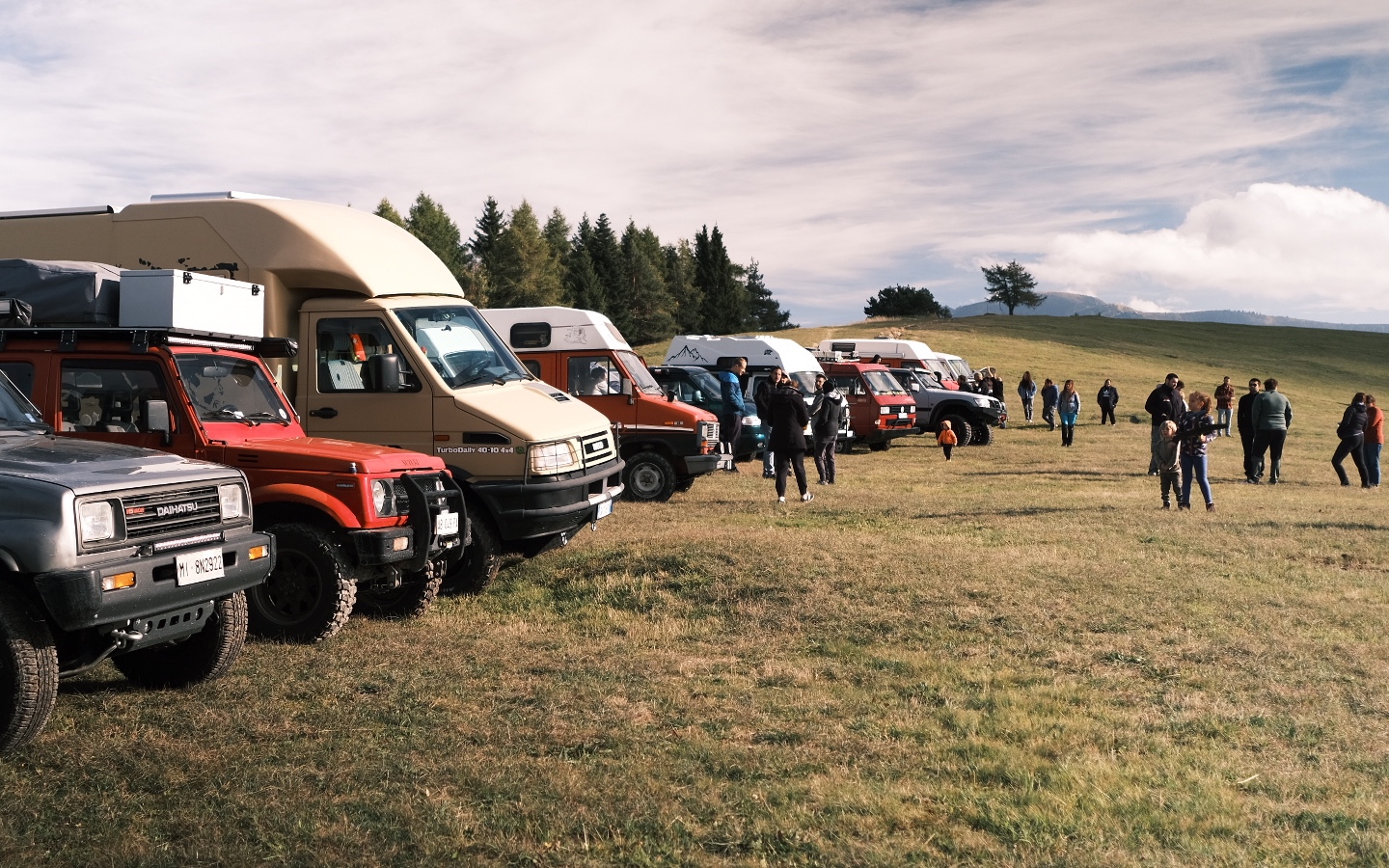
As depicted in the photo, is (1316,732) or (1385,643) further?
(1385,643)

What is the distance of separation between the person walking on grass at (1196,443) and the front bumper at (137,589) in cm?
1200

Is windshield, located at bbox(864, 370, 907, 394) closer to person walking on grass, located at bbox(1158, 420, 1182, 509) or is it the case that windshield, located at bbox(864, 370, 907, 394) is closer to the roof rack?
person walking on grass, located at bbox(1158, 420, 1182, 509)

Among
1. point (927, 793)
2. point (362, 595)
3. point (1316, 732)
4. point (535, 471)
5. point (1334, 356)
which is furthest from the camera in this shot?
point (1334, 356)

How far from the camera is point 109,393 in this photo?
25.3ft

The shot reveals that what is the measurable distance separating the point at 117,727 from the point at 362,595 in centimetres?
299

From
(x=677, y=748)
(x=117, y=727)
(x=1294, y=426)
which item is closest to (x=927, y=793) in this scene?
(x=677, y=748)

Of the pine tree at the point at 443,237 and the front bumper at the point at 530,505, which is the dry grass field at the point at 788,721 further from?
the pine tree at the point at 443,237

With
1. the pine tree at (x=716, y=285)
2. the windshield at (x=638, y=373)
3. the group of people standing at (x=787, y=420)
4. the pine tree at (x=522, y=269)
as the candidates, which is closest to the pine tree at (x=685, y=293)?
the pine tree at (x=716, y=285)

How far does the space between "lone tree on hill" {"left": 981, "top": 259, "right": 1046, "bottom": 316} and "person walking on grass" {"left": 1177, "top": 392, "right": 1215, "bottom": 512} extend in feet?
355

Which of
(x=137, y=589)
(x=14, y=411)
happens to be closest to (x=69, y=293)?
(x=14, y=411)

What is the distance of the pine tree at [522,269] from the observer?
80.3 meters

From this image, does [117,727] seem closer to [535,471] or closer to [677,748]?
[677,748]

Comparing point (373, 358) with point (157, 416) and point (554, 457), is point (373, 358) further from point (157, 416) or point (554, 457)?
point (157, 416)

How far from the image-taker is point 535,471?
373 inches
